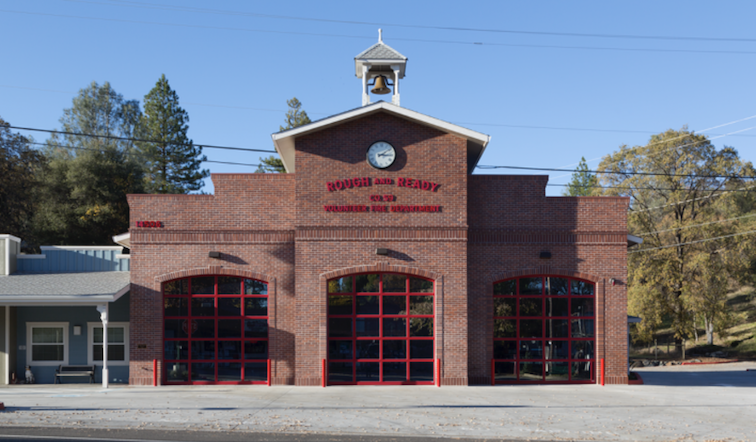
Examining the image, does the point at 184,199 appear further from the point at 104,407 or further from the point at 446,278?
the point at 446,278

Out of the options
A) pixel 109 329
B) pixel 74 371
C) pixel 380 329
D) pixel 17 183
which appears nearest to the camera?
pixel 380 329

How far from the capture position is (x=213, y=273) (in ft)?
68.1

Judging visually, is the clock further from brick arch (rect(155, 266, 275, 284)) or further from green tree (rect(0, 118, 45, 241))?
green tree (rect(0, 118, 45, 241))

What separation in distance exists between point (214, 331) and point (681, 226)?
31.5m

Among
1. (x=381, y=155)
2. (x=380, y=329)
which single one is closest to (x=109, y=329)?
(x=380, y=329)

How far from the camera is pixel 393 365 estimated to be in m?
20.6

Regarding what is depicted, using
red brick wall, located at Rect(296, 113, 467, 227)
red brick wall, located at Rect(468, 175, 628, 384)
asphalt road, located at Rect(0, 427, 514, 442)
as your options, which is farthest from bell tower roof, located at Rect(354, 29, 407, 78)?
asphalt road, located at Rect(0, 427, 514, 442)

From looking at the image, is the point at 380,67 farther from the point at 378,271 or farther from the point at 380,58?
the point at 378,271

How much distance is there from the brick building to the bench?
209cm

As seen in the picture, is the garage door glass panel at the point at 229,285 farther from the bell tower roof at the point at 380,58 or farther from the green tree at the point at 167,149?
the green tree at the point at 167,149

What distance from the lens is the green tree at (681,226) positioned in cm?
3844

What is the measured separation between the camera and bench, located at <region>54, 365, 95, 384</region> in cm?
2144

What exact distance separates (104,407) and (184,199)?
7.44 metres

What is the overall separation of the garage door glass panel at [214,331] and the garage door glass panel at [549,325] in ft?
26.0
